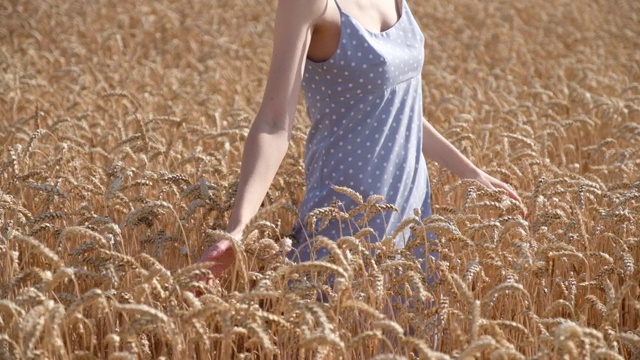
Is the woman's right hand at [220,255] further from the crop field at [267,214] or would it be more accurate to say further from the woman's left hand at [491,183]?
the woman's left hand at [491,183]

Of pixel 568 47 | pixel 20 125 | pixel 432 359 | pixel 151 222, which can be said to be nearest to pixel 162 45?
pixel 568 47

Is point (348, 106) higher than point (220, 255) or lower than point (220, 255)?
higher

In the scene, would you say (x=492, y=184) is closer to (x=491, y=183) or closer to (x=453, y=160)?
(x=491, y=183)

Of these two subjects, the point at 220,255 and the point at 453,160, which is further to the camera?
the point at 453,160

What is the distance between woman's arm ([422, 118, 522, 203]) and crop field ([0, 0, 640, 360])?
121 millimetres

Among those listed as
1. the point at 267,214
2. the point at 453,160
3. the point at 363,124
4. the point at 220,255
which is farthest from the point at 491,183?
the point at 220,255

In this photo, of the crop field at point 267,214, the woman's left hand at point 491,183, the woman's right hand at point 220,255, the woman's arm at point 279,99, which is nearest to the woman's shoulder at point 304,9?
the woman's arm at point 279,99

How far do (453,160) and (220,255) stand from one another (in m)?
1.11

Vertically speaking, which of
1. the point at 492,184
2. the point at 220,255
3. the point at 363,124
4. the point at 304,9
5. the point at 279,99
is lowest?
the point at 492,184

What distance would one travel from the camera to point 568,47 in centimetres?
907

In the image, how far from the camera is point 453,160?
3.40 metres

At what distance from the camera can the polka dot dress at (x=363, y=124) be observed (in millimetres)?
2998

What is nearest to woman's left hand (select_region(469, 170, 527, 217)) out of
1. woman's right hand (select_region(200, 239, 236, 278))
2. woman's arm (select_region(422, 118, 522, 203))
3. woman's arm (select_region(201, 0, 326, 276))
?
woman's arm (select_region(422, 118, 522, 203))

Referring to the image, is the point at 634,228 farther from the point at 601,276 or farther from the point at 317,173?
the point at 317,173
